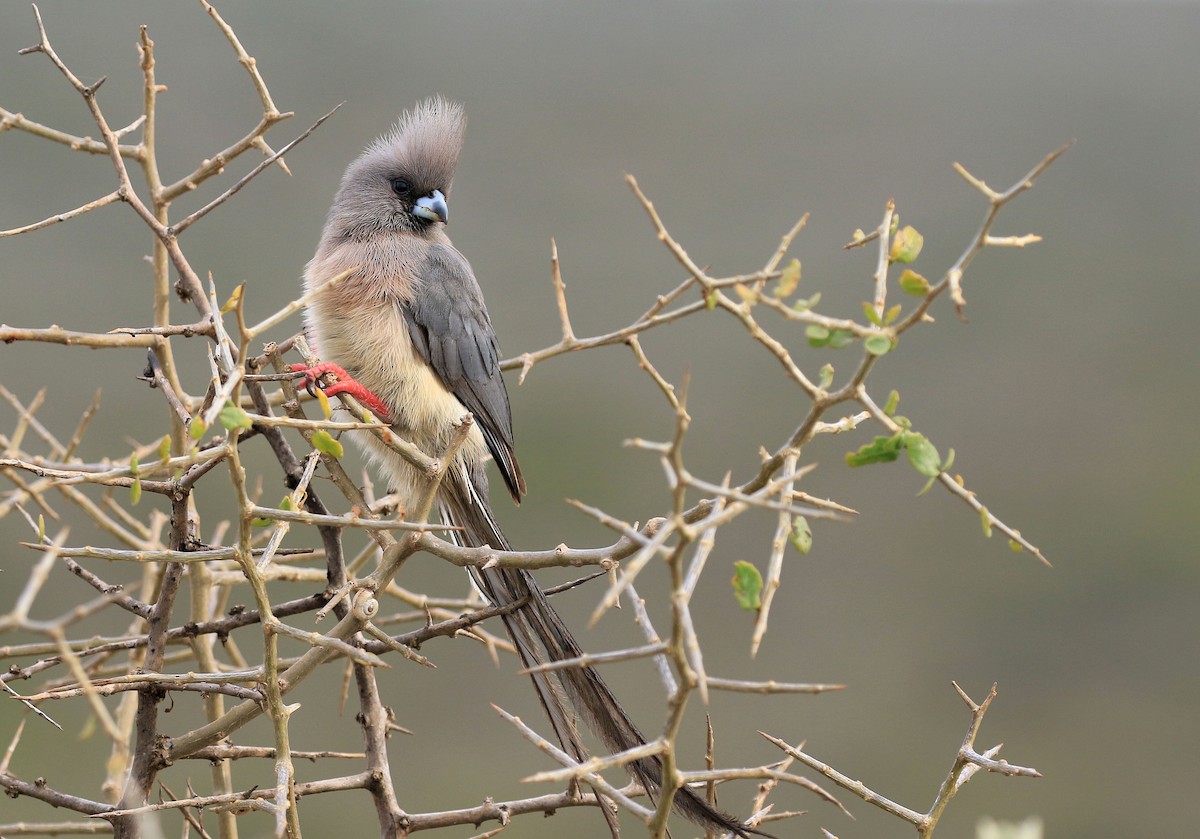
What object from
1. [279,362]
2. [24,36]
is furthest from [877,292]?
[24,36]

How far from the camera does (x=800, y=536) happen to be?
1136 millimetres

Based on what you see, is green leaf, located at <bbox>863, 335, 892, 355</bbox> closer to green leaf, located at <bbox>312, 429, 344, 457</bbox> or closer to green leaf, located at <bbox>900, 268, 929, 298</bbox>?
green leaf, located at <bbox>900, 268, 929, 298</bbox>

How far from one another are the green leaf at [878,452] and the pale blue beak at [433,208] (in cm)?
193

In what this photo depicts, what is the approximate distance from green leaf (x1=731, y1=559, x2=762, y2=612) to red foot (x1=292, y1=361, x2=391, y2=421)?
3.06 feet

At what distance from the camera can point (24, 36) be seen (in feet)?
20.2

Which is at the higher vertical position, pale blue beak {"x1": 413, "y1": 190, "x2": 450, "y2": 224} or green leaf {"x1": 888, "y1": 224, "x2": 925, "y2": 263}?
pale blue beak {"x1": 413, "y1": 190, "x2": 450, "y2": 224}

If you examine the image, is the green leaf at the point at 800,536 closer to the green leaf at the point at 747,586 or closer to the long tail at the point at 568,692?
the green leaf at the point at 747,586

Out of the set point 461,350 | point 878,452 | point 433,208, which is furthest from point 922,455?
point 433,208

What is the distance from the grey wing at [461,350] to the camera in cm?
266

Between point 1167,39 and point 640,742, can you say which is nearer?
point 640,742

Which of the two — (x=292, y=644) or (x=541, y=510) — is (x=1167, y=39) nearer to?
(x=541, y=510)

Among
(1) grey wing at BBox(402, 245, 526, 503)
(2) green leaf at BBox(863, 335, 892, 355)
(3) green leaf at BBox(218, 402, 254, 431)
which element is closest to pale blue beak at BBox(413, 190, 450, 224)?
(1) grey wing at BBox(402, 245, 526, 503)

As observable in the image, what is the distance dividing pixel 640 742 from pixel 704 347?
5.14 metres

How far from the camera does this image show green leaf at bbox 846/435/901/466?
1.14 metres
